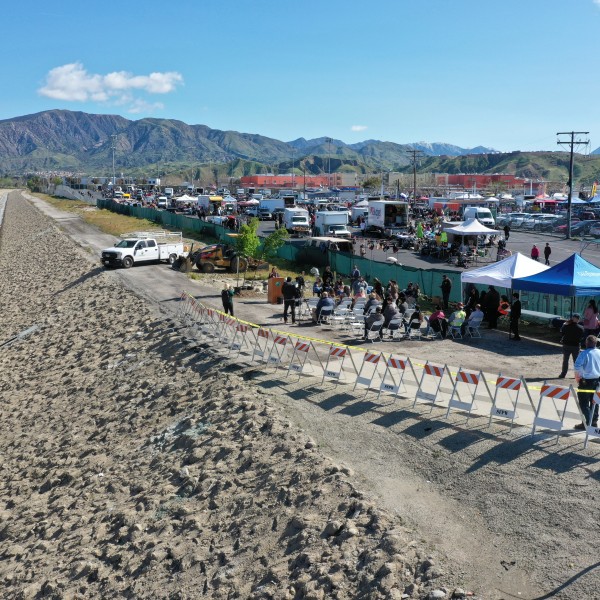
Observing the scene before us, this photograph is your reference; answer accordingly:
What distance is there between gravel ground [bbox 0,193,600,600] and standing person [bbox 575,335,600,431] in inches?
21.7

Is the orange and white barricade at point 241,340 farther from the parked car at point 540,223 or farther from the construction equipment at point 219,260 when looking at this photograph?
the parked car at point 540,223

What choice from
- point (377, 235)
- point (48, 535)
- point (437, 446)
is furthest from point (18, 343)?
point (377, 235)

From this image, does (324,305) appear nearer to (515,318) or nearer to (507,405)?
(515,318)

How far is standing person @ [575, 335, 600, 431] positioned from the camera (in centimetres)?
1182

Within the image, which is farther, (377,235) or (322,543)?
(377,235)

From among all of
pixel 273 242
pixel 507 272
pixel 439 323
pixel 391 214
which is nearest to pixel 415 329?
pixel 439 323

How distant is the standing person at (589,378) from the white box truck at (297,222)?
148 feet

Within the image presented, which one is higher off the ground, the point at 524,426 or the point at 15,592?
the point at 524,426

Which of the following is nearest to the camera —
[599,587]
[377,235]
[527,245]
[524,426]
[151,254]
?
[599,587]

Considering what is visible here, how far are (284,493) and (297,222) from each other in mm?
46588

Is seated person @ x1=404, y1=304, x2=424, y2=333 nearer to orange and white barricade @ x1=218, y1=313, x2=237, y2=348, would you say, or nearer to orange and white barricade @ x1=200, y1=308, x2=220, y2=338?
orange and white barricade @ x1=218, y1=313, x2=237, y2=348

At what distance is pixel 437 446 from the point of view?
12148 millimetres

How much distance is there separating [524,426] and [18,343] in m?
24.6

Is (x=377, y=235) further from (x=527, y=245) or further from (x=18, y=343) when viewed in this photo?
(x=18, y=343)
